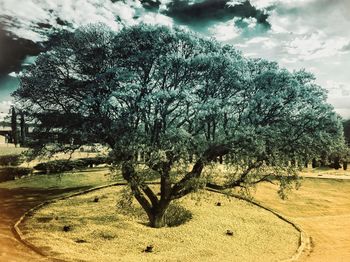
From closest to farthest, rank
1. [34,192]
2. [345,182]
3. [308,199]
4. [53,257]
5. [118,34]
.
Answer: [53,257] < [118,34] < [34,192] < [308,199] < [345,182]

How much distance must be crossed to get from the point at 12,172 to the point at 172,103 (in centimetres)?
2181

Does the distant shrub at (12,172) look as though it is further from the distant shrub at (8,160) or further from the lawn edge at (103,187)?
the lawn edge at (103,187)

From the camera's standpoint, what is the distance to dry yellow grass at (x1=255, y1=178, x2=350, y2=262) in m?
19.5

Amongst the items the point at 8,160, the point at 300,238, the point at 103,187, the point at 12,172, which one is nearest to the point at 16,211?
the point at 103,187

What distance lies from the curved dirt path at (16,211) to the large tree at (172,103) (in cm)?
529

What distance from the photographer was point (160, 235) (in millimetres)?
19594

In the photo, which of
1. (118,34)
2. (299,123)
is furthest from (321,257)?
(118,34)

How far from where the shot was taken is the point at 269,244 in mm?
19516

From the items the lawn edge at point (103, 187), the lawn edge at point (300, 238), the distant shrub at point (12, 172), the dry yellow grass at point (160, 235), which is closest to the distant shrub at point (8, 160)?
the distant shrub at point (12, 172)

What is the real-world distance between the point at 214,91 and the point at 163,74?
3093 millimetres

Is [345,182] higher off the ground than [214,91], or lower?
lower

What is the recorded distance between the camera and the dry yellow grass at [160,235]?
55.5 feet

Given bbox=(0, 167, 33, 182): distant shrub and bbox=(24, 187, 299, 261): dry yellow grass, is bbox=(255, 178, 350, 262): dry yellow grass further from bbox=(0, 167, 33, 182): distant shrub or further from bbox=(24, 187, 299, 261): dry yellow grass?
bbox=(0, 167, 33, 182): distant shrub

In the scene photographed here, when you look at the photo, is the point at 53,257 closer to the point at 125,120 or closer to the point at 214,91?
the point at 125,120
